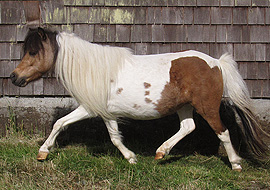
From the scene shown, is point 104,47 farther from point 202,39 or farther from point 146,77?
point 202,39

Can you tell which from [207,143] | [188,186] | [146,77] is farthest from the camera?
[207,143]

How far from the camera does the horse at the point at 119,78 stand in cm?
350

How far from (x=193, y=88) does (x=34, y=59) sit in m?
1.90

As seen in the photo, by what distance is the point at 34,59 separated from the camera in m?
3.50

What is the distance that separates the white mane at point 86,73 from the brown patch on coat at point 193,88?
665 mm

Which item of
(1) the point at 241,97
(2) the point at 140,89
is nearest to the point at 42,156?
(2) the point at 140,89

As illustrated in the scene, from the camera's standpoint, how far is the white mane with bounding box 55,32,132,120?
11.5 ft

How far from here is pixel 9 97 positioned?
4848 millimetres

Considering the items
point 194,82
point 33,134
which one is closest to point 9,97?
point 33,134

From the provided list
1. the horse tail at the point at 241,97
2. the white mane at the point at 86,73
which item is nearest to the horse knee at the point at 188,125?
the horse tail at the point at 241,97

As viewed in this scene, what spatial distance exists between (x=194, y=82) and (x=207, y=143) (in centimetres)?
142

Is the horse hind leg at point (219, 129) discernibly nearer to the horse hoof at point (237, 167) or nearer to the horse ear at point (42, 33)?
the horse hoof at point (237, 167)

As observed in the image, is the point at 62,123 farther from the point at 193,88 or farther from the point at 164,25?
the point at 164,25

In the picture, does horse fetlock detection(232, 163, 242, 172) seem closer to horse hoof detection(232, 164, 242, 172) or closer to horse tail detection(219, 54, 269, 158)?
horse hoof detection(232, 164, 242, 172)
